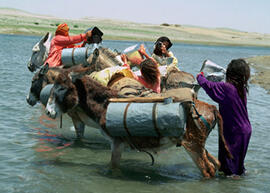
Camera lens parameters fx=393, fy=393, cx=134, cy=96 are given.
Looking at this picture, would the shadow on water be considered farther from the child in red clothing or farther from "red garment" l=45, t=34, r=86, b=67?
"red garment" l=45, t=34, r=86, b=67

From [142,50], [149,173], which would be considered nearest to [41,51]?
[142,50]

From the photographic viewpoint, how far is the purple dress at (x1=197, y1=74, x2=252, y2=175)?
5.74 m

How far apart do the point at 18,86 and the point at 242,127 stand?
987 centimetres

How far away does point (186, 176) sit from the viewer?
6379 millimetres

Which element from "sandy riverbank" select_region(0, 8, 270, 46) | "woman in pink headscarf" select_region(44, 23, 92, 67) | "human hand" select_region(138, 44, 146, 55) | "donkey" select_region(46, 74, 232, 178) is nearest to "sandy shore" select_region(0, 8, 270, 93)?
"sandy riverbank" select_region(0, 8, 270, 46)

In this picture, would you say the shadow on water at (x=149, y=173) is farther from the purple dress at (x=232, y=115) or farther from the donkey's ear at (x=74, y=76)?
the donkey's ear at (x=74, y=76)

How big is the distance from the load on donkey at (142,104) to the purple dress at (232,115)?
0.62ft

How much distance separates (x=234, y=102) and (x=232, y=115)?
200mm

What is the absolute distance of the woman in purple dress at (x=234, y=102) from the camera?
5.74 meters

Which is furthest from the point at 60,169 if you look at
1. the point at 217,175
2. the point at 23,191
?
the point at 217,175

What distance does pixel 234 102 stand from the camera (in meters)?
5.75

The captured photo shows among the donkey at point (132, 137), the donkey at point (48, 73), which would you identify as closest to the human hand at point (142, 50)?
the donkey at point (48, 73)

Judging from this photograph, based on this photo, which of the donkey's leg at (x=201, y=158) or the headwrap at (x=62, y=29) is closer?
the donkey's leg at (x=201, y=158)

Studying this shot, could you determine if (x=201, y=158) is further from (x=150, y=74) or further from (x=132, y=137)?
(x=150, y=74)
